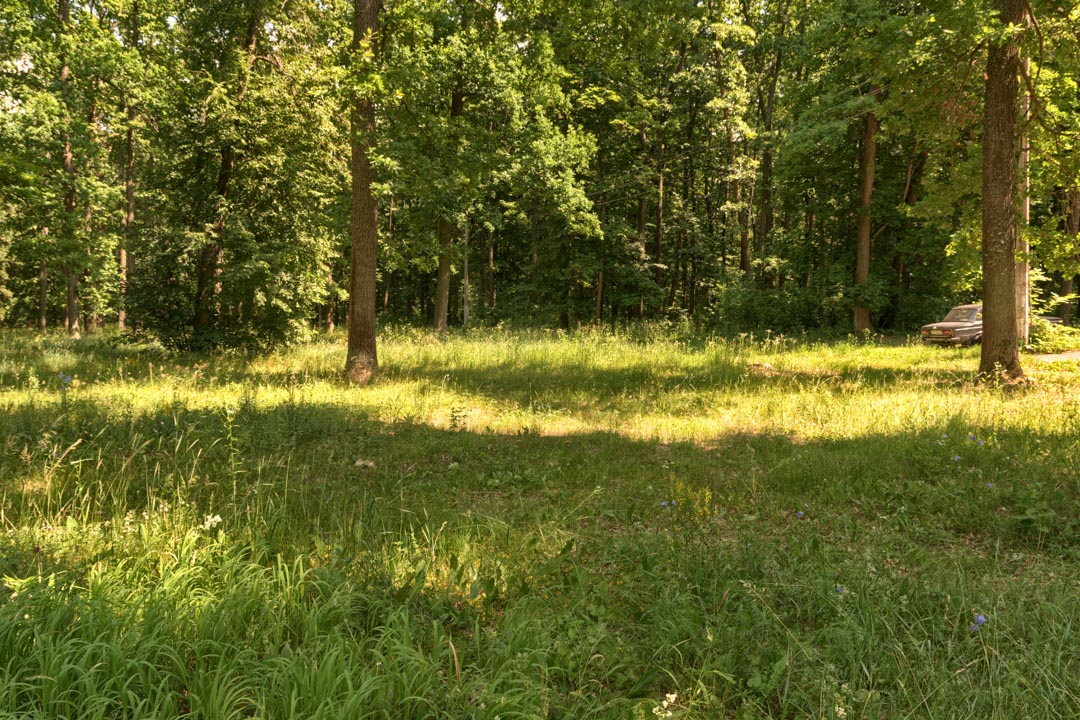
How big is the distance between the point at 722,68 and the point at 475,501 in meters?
28.3

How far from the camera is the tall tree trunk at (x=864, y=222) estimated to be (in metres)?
22.0

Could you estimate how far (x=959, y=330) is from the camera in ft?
63.9

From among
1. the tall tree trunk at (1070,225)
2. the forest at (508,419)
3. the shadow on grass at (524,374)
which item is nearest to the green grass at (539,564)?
the forest at (508,419)

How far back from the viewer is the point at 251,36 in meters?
15.1

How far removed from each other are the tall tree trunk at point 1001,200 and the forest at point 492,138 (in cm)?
11

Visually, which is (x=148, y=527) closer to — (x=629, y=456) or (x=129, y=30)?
(x=629, y=456)

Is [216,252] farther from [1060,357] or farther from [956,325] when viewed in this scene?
[956,325]

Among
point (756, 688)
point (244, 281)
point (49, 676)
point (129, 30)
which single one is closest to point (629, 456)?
point (756, 688)

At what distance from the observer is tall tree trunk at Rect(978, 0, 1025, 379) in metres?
9.72

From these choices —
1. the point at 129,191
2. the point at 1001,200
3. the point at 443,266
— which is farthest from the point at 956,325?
the point at 129,191

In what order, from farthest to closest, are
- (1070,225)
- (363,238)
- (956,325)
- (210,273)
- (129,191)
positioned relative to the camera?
1. (1070,225)
2. (129,191)
3. (956,325)
4. (210,273)
5. (363,238)

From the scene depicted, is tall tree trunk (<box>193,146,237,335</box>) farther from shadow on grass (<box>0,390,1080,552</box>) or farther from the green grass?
shadow on grass (<box>0,390,1080,552</box>)

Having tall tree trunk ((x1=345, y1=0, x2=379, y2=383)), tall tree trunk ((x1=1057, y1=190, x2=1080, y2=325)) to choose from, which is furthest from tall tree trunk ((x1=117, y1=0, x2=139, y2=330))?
tall tree trunk ((x1=1057, y1=190, x2=1080, y2=325))

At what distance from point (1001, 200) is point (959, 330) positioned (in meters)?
11.7
